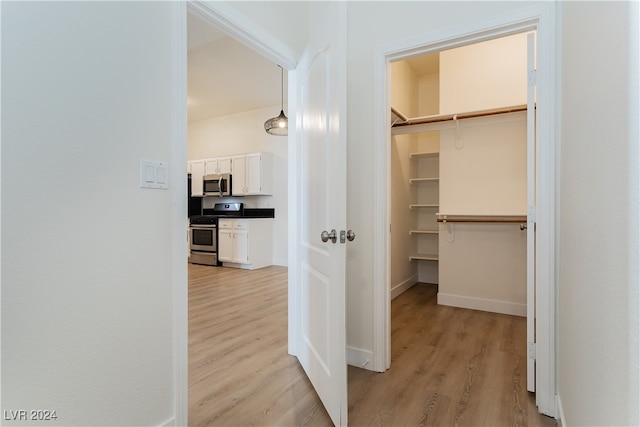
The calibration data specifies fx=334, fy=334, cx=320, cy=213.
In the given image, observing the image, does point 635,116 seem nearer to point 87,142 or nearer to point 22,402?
point 87,142

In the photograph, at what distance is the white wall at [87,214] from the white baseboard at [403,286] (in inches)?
117

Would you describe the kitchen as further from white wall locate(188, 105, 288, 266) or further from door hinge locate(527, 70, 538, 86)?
door hinge locate(527, 70, 538, 86)

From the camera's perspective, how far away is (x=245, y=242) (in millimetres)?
5812

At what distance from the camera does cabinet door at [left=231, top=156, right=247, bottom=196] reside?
20.4 ft

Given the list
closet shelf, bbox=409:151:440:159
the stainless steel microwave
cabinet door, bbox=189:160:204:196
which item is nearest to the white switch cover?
closet shelf, bbox=409:151:440:159

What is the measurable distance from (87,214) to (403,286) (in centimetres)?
375

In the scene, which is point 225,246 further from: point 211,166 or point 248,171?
point 211,166

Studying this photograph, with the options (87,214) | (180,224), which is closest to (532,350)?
(180,224)

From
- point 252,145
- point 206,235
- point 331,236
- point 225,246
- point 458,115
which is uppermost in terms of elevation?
point 252,145

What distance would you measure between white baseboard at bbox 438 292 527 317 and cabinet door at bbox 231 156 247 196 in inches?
157

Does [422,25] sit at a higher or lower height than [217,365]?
higher

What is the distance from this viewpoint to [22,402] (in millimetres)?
1091

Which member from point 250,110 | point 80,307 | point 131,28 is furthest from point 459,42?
point 250,110

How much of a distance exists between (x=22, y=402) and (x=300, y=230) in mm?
1554
